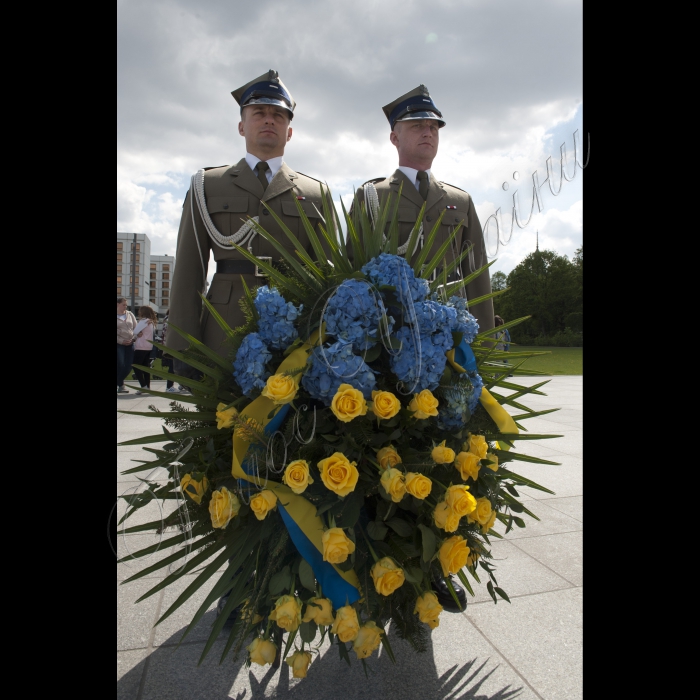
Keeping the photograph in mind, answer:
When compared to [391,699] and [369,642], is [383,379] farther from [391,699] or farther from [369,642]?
[391,699]

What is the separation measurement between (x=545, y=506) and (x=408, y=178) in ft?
7.57

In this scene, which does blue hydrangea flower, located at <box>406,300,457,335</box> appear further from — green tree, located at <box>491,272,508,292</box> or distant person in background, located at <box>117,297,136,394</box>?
distant person in background, located at <box>117,297,136,394</box>

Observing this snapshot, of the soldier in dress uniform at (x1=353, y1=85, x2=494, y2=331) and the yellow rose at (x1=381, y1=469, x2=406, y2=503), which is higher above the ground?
the soldier in dress uniform at (x1=353, y1=85, x2=494, y2=331)

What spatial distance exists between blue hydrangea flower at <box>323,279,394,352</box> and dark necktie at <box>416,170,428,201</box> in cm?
155

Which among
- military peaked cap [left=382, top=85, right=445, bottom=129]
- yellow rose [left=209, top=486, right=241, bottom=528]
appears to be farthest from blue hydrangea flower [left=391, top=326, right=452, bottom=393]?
military peaked cap [left=382, top=85, right=445, bottom=129]

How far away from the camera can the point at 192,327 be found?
2436 mm

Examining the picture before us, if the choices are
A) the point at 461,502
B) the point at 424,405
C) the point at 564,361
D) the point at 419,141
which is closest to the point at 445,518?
the point at 461,502

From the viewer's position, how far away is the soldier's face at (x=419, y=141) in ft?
9.79

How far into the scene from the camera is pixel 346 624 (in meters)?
1.42

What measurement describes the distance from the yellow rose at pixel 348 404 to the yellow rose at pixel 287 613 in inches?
19.4

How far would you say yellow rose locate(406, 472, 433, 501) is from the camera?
4.58 ft

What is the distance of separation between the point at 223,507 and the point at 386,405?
1.69 feet

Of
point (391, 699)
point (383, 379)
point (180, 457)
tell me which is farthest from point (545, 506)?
point (180, 457)

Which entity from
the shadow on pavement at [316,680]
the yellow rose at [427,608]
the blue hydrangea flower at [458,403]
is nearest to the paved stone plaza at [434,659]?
the shadow on pavement at [316,680]
